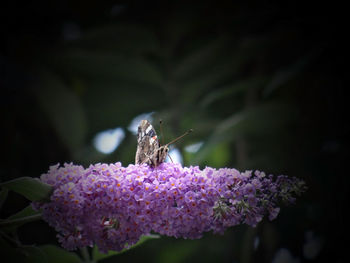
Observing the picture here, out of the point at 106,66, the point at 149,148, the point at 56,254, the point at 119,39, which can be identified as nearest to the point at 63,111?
the point at 106,66

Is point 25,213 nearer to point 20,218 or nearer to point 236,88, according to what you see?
point 20,218

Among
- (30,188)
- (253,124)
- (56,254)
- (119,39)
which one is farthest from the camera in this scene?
(119,39)

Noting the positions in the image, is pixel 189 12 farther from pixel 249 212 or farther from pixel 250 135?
pixel 249 212

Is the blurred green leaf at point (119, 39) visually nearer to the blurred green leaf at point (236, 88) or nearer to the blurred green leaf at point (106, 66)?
the blurred green leaf at point (106, 66)

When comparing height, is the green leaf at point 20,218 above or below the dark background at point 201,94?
below

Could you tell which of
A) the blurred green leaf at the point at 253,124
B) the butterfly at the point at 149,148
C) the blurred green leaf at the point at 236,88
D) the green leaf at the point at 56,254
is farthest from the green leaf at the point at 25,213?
the blurred green leaf at the point at 236,88

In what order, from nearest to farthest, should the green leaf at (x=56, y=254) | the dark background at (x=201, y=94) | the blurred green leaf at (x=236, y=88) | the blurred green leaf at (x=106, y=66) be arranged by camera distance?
the green leaf at (x=56, y=254) → the dark background at (x=201, y=94) → the blurred green leaf at (x=236, y=88) → the blurred green leaf at (x=106, y=66)

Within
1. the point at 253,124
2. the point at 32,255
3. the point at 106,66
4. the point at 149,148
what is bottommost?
the point at 32,255
